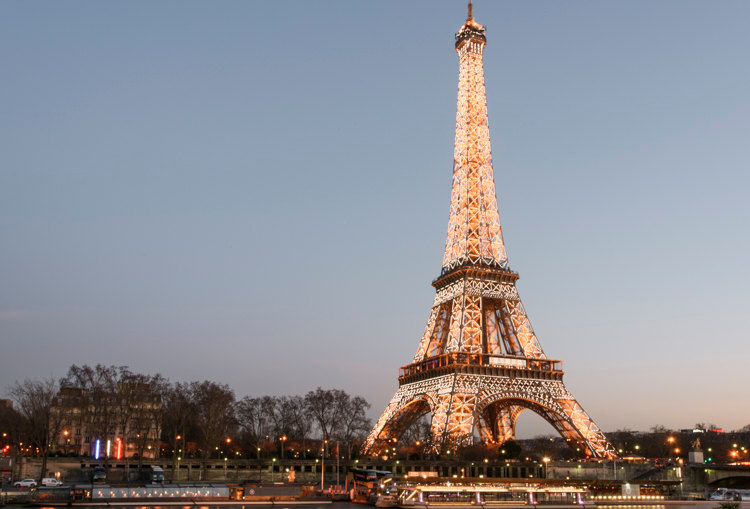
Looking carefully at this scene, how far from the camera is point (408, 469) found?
8750 centimetres

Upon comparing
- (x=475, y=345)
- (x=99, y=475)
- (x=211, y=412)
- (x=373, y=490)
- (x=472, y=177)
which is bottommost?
(x=373, y=490)

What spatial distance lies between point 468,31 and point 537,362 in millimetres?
46479

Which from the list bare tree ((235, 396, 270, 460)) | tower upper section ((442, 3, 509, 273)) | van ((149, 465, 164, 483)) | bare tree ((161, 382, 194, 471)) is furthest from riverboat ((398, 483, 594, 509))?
bare tree ((235, 396, 270, 460))

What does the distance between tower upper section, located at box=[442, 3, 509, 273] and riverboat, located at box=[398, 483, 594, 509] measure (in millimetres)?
38954

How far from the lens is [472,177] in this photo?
100312mm

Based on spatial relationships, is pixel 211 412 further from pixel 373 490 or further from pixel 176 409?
pixel 373 490

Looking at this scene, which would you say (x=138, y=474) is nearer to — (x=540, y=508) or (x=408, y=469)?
(x=408, y=469)

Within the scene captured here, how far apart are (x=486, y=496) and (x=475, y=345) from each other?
3333 centimetres

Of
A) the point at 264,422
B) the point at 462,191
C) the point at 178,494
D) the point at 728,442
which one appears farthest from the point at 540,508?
the point at 728,442

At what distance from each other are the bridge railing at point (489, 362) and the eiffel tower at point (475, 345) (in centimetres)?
12

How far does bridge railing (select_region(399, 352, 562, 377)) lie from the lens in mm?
88312

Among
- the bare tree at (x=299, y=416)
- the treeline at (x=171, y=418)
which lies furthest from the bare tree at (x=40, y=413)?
the bare tree at (x=299, y=416)

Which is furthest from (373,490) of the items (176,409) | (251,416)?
(251,416)

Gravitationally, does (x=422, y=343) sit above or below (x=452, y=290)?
below
